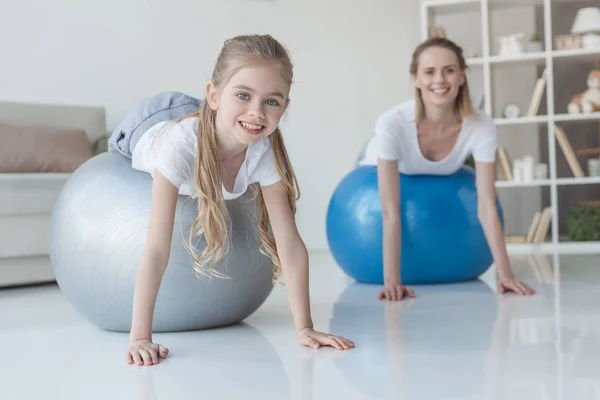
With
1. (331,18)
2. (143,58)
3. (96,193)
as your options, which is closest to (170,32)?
(143,58)

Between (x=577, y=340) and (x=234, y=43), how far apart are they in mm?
1069

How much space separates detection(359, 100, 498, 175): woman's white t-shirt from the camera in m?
2.81

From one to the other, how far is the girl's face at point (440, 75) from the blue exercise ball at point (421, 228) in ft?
1.15

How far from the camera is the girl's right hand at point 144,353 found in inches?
67.1

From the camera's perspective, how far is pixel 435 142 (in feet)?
9.46


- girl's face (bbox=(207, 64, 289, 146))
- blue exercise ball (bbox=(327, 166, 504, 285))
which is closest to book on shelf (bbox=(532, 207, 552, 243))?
blue exercise ball (bbox=(327, 166, 504, 285))

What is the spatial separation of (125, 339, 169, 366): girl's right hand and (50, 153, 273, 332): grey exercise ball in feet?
0.74

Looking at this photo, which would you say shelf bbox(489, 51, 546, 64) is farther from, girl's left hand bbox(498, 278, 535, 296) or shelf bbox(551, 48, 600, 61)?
girl's left hand bbox(498, 278, 535, 296)

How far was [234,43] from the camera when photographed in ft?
5.83

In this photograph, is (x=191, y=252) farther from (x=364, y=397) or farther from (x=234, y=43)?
(x=364, y=397)

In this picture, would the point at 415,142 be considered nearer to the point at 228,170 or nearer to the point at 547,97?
the point at 228,170

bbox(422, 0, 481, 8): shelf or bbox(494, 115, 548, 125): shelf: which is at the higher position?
bbox(422, 0, 481, 8): shelf

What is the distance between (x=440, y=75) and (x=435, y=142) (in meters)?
0.29

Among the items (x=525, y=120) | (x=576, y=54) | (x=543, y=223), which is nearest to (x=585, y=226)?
(x=543, y=223)
